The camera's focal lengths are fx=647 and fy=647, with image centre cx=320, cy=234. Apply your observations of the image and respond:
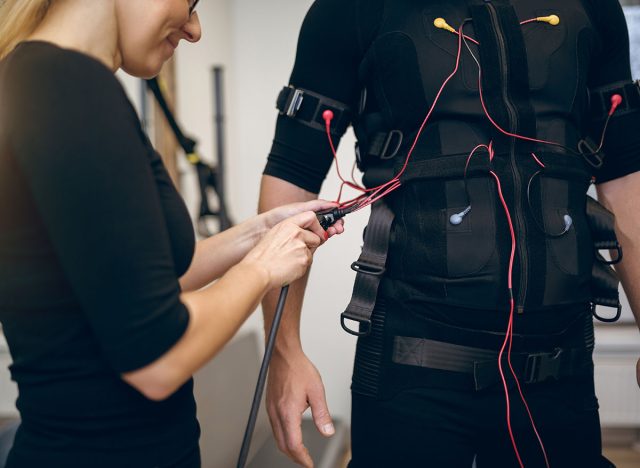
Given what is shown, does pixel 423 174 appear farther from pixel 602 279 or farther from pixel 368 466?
pixel 368 466

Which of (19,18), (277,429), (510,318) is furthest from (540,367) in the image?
(19,18)

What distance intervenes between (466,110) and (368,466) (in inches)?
23.9

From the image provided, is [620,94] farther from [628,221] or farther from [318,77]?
[318,77]

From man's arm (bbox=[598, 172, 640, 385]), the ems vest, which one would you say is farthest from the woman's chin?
man's arm (bbox=[598, 172, 640, 385])

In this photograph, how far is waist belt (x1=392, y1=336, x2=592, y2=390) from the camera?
1.02 metres

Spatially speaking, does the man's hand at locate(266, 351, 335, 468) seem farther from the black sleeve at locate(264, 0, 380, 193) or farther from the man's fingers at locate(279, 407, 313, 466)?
the black sleeve at locate(264, 0, 380, 193)

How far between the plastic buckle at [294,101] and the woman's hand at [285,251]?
25cm

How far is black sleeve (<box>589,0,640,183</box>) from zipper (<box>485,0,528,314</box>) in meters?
0.22

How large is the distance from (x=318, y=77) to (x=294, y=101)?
0.06m

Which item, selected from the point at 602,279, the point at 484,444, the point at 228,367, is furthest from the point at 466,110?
the point at 228,367

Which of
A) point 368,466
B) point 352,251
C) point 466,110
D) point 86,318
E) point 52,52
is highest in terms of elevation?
point 52,52

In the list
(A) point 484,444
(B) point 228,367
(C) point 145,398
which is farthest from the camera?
(B) point 228,367

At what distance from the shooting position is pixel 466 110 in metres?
1.07

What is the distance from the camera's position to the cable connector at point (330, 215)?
1089 mm
